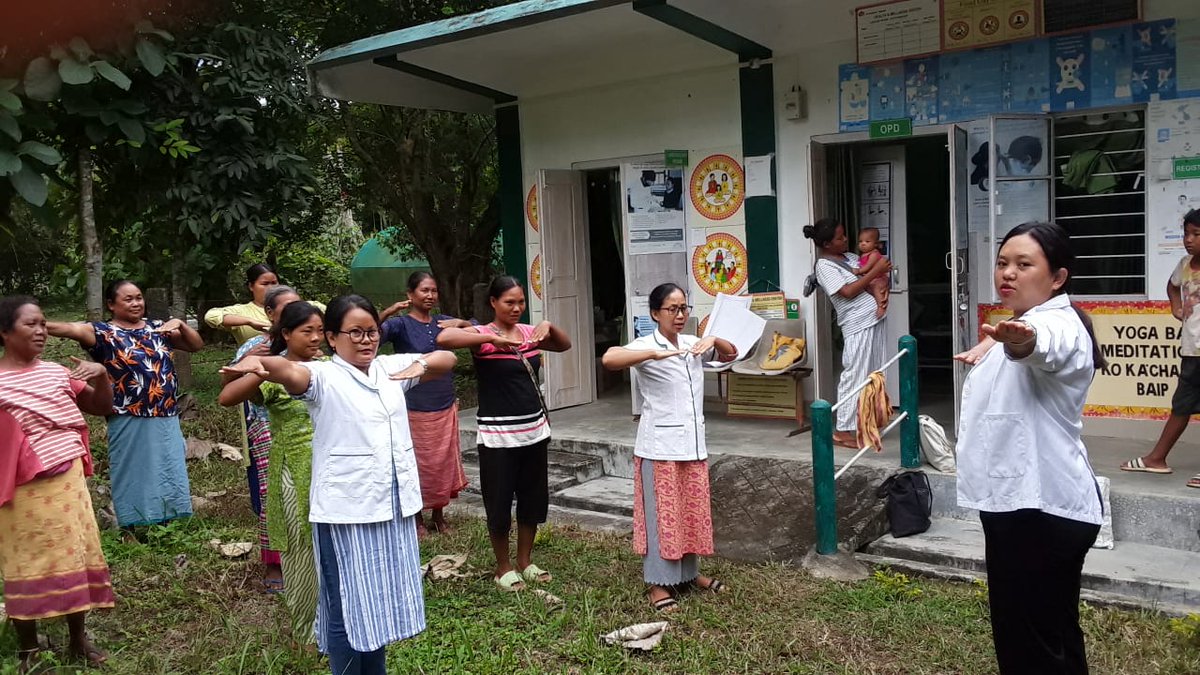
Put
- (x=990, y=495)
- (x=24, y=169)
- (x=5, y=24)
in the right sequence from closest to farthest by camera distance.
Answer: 1. (x=5, y=24)
2. (x=990, y=495)
3. (x=24, y=169)

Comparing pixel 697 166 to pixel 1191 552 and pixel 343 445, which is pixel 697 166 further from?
pixel 343 445

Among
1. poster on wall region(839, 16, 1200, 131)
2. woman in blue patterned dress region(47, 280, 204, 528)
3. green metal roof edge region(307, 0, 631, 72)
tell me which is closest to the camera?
woman in blue patterned dress region(47, 280, 204, 528)

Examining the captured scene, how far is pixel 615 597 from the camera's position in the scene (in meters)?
4.59

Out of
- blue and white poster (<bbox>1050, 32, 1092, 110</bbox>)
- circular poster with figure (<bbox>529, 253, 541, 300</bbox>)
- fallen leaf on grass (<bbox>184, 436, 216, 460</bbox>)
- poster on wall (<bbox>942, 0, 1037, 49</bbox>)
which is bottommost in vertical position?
fallen leaf on grass (<bbox>184, 436, 216, 460</bbox>)

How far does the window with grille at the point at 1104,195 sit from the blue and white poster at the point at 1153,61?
0.18 m

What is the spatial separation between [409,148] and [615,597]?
26.3 ft

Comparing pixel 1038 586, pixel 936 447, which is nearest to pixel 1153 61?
pixel 936 447

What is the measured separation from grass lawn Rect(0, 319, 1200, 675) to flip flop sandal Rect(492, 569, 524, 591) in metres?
0.05

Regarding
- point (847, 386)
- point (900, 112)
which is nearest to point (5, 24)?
point (847, 386)

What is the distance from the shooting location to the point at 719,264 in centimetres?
790

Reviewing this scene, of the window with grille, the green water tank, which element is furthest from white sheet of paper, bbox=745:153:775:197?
the green water tank

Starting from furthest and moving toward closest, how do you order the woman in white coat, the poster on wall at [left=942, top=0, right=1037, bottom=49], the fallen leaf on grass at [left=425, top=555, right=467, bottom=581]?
the poster on wall at [left=942, top=0, right=1037, bottom=49] → the fallen leaf on grass at [left=425, top=555, right=467, bottom=581] → the woman in white coat

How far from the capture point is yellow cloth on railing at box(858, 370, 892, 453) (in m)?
5.62

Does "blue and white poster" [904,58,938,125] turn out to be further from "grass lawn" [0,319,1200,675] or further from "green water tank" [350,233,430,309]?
"green water tank" [350,233,430,309]
